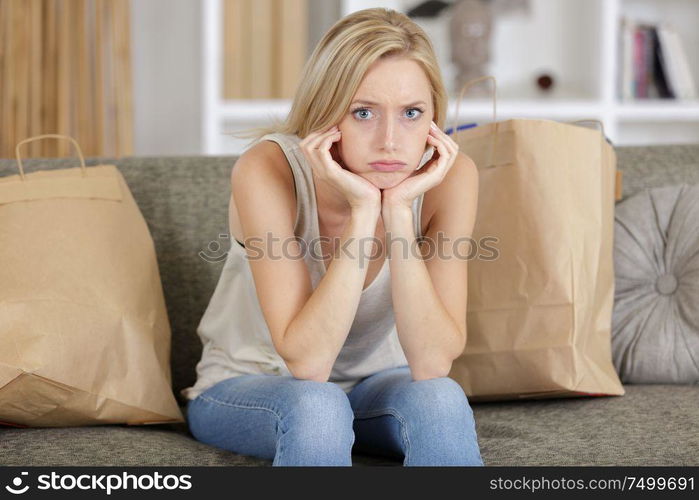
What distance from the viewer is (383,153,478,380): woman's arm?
1243 mm

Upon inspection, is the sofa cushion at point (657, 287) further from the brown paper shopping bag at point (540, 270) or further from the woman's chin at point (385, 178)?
the woman's chin at point (385, 178)

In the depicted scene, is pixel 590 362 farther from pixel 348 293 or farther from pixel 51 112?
pixel 51 112

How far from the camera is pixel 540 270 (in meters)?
1.44

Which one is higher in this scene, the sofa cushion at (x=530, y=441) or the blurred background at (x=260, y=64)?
the blurred background at (x=260, y=64)

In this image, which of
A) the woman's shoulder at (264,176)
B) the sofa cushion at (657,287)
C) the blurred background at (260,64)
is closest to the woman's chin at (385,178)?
the woman's shoulder at (264,176)

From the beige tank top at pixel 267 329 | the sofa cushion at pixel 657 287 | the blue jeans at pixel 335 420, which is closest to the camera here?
the blue jeans at pixel 335 420

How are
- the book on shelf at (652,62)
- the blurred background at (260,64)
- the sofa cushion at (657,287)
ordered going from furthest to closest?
the book on shelf at (652,62)
the blurred background at (260,64)
the sofa cushion at (657,287)

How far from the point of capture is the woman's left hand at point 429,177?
1283mm

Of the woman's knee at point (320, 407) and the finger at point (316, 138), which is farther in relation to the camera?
the finger at point (316, 138)

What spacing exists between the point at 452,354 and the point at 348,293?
181mm

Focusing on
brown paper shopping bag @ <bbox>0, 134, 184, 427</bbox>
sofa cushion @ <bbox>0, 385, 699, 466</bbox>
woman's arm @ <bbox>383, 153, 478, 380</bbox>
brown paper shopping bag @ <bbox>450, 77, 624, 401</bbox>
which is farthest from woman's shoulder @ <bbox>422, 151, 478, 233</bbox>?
brown paper shopping bag @ <bbox>0, 134, 184, 427</bbox>

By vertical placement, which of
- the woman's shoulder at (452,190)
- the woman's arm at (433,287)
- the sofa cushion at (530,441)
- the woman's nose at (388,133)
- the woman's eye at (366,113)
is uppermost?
the woman's eye at (366,113)

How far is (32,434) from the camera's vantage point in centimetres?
125
